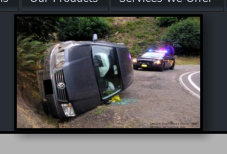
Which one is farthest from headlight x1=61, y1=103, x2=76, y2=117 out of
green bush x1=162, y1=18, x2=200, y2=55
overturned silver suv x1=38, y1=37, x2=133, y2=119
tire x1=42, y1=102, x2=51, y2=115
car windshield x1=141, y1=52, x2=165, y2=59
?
green bush x1=162, y1=18, x2=200, y2=55

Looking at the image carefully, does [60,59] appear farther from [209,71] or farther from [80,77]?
[209,71]

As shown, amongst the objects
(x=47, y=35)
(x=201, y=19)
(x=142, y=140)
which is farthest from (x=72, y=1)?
(x=142, y=140)

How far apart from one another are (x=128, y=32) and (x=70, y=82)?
154 cm

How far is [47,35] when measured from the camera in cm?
649

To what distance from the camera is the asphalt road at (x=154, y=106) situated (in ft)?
20.7

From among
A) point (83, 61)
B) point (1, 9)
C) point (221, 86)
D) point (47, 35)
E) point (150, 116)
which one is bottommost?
point (150, 116)

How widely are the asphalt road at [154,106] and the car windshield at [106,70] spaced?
0.22 m

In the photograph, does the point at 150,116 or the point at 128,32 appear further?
the point at 128,32

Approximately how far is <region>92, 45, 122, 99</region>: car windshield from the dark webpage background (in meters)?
1.19

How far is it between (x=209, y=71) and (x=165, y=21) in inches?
49.3

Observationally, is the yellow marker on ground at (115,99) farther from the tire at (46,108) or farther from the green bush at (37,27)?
the green bush at (37,27)

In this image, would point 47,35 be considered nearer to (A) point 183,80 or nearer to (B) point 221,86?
(A) point 183,80

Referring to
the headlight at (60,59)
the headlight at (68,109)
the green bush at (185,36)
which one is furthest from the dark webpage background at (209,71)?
the headlight at (68,109)

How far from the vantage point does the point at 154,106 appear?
21.2 feet
